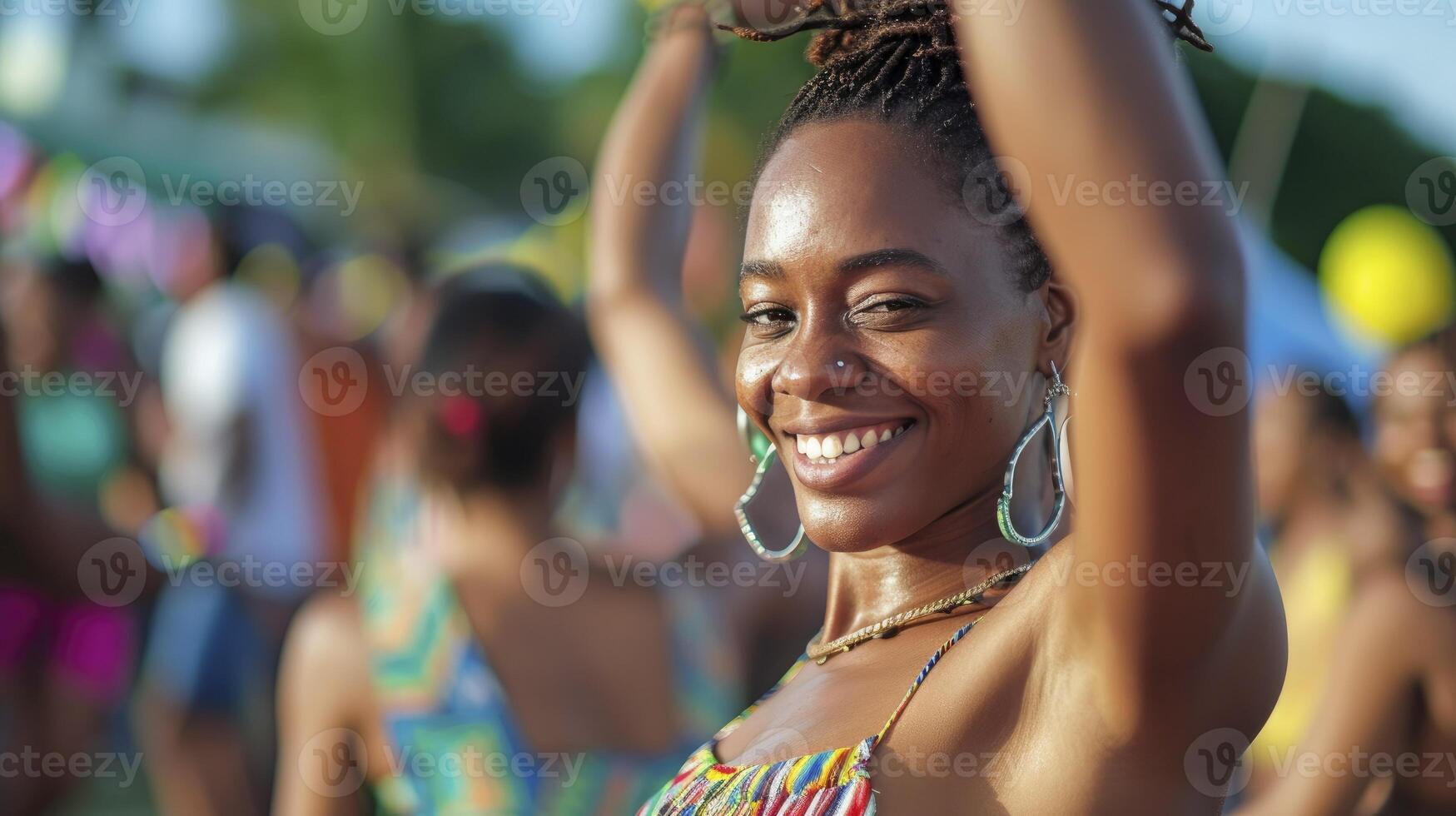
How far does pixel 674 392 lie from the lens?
293 centimetres

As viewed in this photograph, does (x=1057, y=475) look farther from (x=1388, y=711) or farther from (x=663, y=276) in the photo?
(x=1388, y=711)

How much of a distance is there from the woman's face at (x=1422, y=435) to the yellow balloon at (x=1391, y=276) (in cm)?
246

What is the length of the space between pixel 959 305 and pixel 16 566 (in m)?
4.58

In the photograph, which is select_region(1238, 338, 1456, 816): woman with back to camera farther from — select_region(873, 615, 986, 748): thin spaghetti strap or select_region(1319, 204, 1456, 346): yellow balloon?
select_region(1319, 204, 1456, 346): yellow balloon

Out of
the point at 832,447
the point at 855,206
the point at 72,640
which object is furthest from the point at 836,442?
the point at 72,640

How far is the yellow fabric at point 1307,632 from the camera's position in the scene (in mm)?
4578

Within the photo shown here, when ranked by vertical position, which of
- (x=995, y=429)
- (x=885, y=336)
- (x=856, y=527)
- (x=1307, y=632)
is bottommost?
(x=1307, y=632)

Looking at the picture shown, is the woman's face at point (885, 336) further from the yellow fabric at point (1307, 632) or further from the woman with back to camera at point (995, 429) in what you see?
the yellow fabric at point (1307, 632)

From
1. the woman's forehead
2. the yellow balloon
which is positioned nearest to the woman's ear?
the woman's forehead

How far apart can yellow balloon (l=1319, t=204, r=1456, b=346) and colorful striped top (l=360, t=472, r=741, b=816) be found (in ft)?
15.6

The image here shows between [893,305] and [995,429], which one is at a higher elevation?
[893,305]

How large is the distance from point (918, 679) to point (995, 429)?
0.31m

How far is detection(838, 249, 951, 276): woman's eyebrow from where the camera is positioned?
1.64 m

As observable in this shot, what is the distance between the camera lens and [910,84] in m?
1.80
